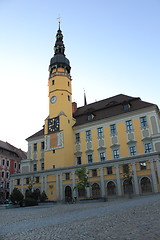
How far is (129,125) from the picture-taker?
4000cm

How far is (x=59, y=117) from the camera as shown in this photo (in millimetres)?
44750

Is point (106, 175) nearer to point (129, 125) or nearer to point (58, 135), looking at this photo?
point (129, 125)

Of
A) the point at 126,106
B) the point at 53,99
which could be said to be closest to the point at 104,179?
the point at 126,106

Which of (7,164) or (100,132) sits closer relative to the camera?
(100,132)

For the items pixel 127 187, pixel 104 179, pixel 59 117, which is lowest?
pixel 127 187

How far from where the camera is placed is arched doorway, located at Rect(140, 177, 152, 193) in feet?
101

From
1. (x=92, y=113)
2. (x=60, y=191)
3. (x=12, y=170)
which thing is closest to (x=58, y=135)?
(x=92, y=113)

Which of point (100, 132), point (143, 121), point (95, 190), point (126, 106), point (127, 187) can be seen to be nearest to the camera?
point (127, 187)

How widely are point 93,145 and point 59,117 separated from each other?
29.9ft

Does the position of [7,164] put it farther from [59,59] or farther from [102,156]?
[59,59]

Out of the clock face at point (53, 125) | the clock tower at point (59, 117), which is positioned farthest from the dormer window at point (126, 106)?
the clock face at point (53, 125)

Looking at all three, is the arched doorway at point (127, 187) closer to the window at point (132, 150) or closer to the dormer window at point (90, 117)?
the window at point (132, 150)

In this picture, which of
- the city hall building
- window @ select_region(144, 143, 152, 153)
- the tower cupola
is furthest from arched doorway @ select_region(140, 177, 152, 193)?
the tower cupola

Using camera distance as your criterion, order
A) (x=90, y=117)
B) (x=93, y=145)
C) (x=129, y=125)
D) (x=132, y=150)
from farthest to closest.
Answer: (x=90, y=117), (x=93, y=145), (x=129, y=125), (x=132, y=150)
